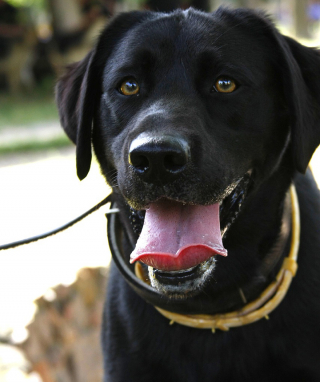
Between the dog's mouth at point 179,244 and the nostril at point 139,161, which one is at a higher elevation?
the nostril at point 139,161

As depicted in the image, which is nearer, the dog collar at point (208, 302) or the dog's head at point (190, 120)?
the dog's head at point (190, 120)

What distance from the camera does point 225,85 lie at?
217 centimetres

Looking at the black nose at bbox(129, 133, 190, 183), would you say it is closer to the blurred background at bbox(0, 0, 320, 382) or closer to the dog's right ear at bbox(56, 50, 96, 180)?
the dog's right ear at bbox(56, 50, 96, 180)

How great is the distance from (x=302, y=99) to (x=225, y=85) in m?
0.32

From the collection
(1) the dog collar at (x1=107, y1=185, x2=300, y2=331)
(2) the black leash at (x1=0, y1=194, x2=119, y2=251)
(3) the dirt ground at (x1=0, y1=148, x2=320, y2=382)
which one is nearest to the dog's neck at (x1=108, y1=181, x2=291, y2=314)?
(1) the dog collar at (x1=107, y1=185, x2=300, y2=331)

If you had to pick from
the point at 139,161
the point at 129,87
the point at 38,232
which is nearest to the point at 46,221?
the point at 38,232

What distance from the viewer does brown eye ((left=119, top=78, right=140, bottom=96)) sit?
2276 mm

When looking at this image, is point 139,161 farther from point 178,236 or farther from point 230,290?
point 230,290

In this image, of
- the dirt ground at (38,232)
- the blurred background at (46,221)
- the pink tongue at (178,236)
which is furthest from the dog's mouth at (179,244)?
the blurred background at (46,221)

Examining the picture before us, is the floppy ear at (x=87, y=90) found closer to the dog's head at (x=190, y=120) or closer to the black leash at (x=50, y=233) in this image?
the dog's head at (x=190, y=120)

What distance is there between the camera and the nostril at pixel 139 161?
1.86 m

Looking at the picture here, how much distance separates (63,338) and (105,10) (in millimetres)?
11239

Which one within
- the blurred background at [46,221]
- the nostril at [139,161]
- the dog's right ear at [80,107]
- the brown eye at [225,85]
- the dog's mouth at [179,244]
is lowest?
the blurred background at [46,221]

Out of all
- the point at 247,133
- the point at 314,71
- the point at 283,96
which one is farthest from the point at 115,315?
the point at 314,71
